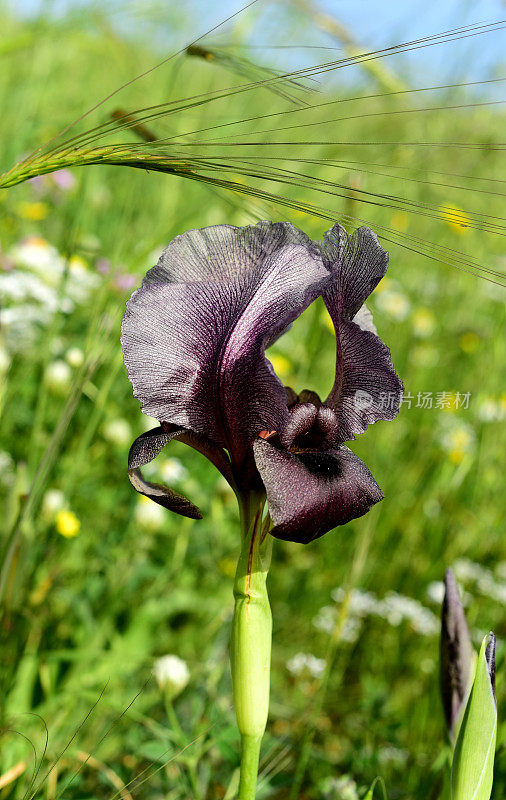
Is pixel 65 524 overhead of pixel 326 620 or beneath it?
overhead

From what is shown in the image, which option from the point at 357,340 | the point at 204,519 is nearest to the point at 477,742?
the point at 357,340

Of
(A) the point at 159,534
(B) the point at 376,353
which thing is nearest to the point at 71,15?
(A) the point at 159,534

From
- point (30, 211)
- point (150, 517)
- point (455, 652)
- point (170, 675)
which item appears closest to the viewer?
point (455, 652)

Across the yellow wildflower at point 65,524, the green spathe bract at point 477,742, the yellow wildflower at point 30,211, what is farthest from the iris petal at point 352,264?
the yellow wildflower at point 30,211

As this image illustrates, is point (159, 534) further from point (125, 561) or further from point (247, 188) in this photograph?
point (247, 188)

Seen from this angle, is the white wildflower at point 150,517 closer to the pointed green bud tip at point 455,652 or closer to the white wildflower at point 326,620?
the white wildflower at point 326,620

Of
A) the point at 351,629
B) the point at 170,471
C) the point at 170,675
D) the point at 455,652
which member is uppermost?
the point at 455,652

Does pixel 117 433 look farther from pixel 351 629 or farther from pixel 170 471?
pixel 351 629
